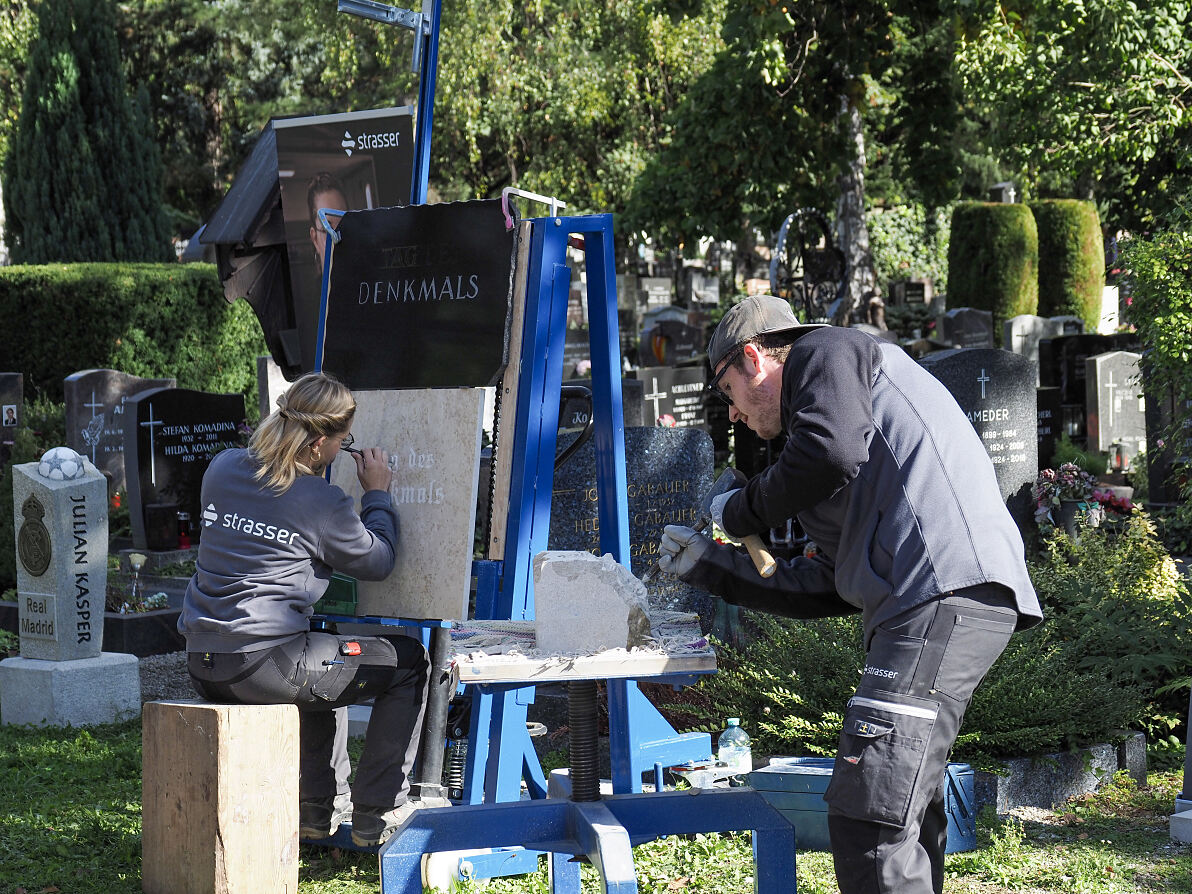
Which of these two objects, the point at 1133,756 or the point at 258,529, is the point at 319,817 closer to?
the point at 258,529

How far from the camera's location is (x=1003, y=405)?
346 inches

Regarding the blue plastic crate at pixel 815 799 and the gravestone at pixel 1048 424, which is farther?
the gravestone at pixel 1048 424

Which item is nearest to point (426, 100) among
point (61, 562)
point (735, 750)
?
point (735, 750)

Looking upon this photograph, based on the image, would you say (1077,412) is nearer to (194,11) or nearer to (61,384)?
(61,384)

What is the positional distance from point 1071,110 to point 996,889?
28.3ft

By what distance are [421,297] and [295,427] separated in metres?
0.72

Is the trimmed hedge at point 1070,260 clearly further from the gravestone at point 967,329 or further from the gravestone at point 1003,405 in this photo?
the gravestone at point 1003,405

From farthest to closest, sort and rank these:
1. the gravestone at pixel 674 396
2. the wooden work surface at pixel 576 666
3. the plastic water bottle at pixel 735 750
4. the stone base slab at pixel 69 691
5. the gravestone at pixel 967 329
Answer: the gravestone at pixel 967 329, the gravestone at pixel 674 396, the stone base slab at pixel 69 691, the plastic water bottle at pixel 735 750, the wooden work surface at pixel 576 666

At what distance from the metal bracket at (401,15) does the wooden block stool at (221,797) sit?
227cm

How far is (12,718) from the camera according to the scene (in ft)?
21.9

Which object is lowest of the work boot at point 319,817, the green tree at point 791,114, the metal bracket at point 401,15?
the work boot at point 319,817

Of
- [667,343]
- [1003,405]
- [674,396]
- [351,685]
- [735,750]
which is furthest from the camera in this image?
[667,343]

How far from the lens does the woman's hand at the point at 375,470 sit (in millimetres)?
4152

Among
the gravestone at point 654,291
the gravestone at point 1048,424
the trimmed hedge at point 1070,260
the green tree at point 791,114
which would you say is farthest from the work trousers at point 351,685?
the gravestone at point 654,291
